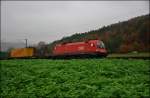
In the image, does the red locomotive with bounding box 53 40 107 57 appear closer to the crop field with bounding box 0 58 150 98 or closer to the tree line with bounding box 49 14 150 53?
the crop field with bounding box 0 58 150 98

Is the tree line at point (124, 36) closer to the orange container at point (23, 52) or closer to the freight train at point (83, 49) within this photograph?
the orange container at point (23, 52)

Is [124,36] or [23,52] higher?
[124,36]

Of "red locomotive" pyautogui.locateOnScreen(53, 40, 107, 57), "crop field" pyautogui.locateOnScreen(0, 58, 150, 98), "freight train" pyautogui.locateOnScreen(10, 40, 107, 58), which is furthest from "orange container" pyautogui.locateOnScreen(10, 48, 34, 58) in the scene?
"crop field" pyautogui.locateOnScreen(0, 58, 150, 98)

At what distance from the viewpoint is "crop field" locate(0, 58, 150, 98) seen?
36.0 feet

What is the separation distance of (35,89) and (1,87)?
2.34m

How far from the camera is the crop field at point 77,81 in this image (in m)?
11.0

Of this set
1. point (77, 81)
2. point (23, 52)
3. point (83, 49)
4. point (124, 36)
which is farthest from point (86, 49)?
point (124, 36)

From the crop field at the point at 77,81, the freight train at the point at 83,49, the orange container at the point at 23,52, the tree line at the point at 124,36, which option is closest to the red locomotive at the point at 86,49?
the freight train at the point at 83,49

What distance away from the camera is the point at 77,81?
13.0 meters

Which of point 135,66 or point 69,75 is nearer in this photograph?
point 69,75

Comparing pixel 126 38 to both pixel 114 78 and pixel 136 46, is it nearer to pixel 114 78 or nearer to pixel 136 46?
pixel 136 46

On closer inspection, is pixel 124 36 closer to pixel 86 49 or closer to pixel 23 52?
pixel 23 52

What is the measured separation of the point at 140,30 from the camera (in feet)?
310

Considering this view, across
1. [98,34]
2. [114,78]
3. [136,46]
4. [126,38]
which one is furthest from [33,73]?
[98,34]
